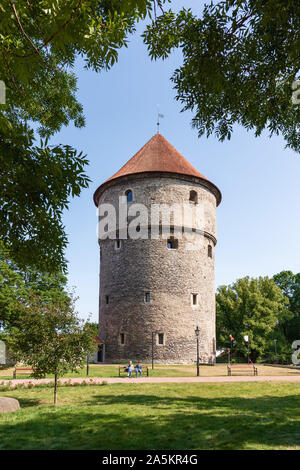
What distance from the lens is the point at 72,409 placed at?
9.43 m

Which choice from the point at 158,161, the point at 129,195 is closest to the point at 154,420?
the point at 129,195

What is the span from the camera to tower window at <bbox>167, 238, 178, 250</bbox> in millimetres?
31052

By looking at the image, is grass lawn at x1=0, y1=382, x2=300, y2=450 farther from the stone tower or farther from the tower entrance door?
the tower entrance door

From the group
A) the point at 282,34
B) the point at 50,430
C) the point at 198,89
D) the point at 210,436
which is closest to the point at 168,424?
the point at 210,436

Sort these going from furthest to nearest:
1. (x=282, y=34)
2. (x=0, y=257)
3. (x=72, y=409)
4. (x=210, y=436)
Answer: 1. (x=0, y=257)
2. (x=72, y=409)
3. (x=210, y=436)
4. (x=282, y=34)

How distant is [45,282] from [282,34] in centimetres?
2671

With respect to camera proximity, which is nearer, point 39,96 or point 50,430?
point 50,430

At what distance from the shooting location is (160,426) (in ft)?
24.5

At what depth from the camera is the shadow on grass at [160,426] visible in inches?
244

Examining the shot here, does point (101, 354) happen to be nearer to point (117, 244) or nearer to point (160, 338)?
point (160, 338)

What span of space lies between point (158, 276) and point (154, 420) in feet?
73.0

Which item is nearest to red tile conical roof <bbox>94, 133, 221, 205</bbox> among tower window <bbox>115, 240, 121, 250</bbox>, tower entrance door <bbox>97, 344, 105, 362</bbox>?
tower window <bbox>115, 240, 121, 250</bbox>

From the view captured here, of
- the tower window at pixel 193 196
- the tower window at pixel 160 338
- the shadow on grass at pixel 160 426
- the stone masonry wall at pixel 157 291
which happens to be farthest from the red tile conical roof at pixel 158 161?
the shadow on grass at pixel 160 426
